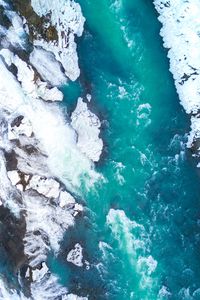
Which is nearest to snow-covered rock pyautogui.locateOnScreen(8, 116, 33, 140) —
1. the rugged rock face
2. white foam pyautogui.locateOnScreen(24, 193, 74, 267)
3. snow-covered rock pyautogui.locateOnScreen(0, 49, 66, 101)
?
the rugged rock face

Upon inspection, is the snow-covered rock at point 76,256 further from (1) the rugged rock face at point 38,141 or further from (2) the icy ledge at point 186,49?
(2) the icy ledge at point 186,49

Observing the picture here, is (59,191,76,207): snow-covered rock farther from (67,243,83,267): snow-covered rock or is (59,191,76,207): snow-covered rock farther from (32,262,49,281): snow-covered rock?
(32,262,49,281): snow-covered rock

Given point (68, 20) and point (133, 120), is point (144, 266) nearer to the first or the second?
point (133, 120)

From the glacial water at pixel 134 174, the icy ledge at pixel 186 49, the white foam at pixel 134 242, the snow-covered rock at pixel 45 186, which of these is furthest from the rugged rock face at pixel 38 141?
the icy ledge at pixel 186 49

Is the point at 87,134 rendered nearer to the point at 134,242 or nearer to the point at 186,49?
the point at 134,242

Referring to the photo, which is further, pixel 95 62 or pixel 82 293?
pixel 95 62

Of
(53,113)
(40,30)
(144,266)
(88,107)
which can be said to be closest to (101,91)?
(88,107)
